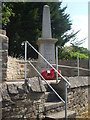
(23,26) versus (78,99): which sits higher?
(23,26)

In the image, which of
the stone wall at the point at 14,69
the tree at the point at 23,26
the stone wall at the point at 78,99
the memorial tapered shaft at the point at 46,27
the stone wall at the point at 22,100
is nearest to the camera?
the stone wall at the point at 22,100

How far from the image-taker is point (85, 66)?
8953 mm

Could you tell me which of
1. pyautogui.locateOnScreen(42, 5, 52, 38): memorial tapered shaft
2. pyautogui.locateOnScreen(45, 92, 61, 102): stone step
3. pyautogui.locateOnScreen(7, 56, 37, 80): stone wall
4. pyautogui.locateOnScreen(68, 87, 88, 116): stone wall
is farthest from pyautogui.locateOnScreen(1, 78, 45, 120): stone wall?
pyautogui.locateOnScreen(7, 56, 37, 80): stone wall

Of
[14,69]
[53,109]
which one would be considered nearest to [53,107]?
[53,109]

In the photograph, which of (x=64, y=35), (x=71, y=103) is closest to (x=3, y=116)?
(x=71, y=103)

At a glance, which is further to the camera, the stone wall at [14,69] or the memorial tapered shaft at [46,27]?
the stone wall at [14,69]

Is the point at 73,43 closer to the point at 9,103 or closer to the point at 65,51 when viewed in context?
the point at 65,51

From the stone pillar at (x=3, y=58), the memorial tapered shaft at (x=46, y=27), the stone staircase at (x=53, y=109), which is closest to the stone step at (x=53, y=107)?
the stone staircase at (x=53, y=109)

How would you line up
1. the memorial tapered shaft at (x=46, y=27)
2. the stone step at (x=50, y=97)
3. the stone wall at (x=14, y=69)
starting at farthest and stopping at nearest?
1. the stone wall at (x=14, y=69)
2. the memorial tapered shaft at (x=46, y=27)
3. the stone step at (x=50, y=97)

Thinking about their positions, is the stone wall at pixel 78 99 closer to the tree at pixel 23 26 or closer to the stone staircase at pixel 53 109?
the stone staircase at pixel 53 109

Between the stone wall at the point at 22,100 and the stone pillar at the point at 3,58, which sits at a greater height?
the stone pillar at the point at 3,58

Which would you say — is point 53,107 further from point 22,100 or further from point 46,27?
point 46,27

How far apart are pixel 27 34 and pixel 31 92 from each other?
33.8 ft

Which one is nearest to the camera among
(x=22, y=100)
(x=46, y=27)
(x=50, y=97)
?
(x=22, y=100)
